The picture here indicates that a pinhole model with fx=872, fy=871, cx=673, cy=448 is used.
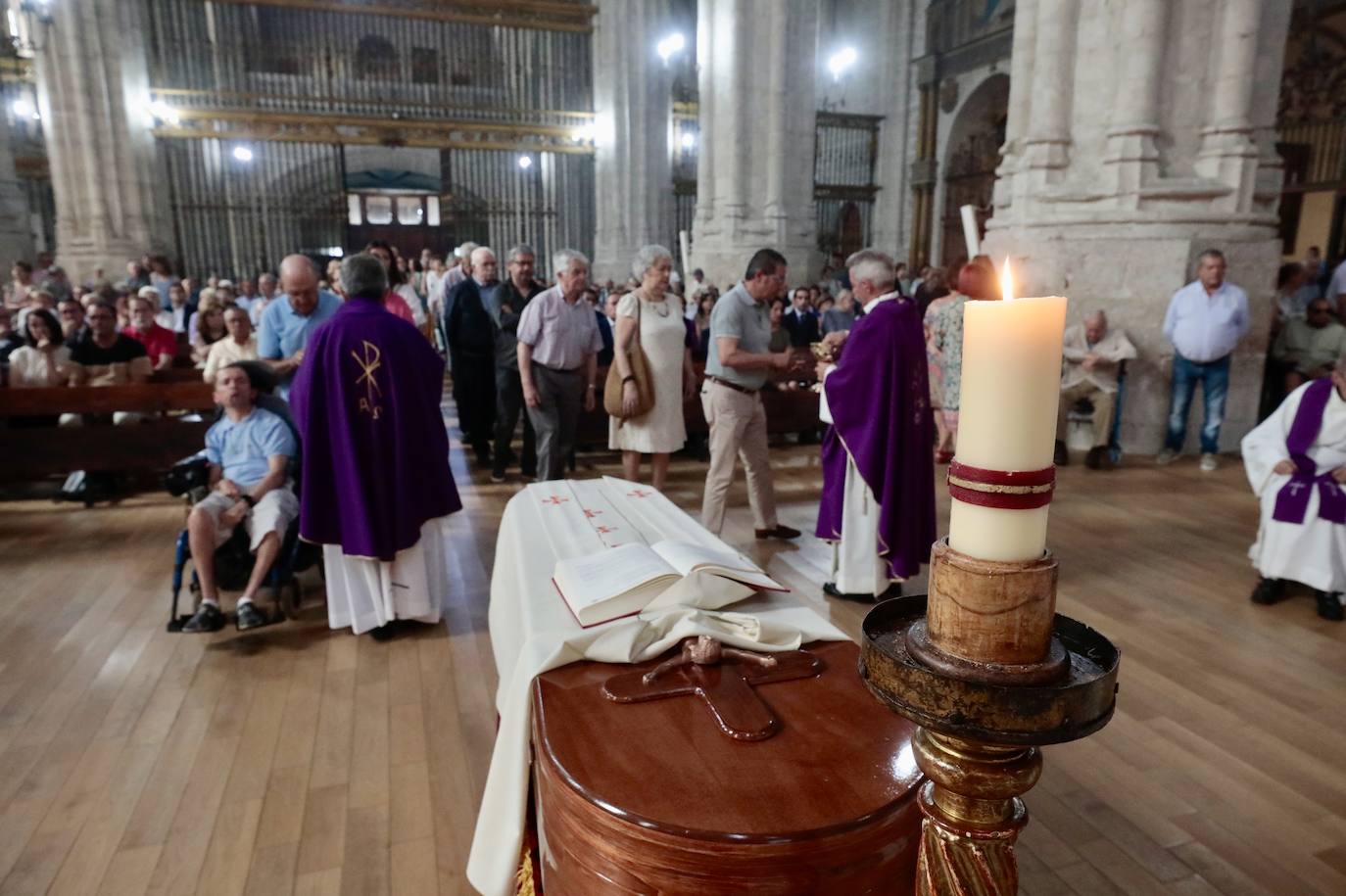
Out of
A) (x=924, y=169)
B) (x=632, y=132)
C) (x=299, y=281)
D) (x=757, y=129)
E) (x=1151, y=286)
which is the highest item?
(x=632, y=132)

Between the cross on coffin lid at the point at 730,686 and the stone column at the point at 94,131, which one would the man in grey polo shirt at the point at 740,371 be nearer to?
the cross on coffin lid at the point at 730,686

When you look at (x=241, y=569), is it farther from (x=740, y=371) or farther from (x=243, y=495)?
(x=740, y=371)

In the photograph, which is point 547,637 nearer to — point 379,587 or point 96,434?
point 379,587

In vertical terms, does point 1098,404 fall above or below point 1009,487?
below

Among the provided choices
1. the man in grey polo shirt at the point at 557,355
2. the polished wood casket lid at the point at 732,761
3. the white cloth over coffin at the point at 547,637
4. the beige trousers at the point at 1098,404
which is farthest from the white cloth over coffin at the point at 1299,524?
the man in grey polo shirt at the point at 557,355

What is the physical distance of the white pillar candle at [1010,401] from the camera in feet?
2.25

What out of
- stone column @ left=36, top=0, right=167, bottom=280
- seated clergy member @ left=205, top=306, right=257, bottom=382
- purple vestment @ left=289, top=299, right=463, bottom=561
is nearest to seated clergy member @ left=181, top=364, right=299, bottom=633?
purple vestment @ left=289, top=299, right=463, bottom=561

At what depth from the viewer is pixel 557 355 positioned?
523 centimetres

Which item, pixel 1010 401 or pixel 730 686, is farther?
pixel 730 686

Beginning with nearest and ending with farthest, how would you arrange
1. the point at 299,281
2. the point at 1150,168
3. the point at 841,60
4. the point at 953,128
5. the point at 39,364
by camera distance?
the point at 299,281 → the point at 39,364 → the point at 1150,168 → the point at 953,128 → the point at 841,60

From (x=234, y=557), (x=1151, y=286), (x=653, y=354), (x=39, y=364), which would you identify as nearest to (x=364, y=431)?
(x=234, y=557)

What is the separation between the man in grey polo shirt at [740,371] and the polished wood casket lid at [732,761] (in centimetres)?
278

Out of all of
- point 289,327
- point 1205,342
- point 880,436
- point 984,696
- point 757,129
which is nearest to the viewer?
point 984,696

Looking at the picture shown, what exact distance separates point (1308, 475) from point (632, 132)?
13.4m
